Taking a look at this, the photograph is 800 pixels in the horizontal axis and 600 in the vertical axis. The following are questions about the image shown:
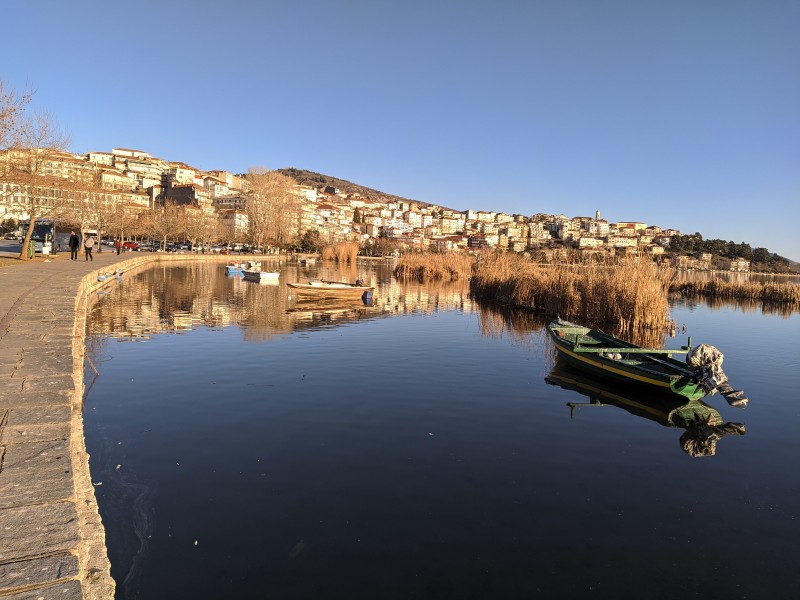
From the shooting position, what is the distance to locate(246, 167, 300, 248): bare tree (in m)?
90.1

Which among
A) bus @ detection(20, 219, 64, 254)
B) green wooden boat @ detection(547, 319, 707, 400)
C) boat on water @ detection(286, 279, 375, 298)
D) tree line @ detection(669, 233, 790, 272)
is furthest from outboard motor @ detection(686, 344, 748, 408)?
tree line @ detection(669, 233, 790, 272)

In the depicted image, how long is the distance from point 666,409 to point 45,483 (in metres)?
9.86

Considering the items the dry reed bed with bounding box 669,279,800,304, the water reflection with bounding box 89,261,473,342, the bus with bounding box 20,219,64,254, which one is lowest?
the water reflection with bounding box 89,261,473,342

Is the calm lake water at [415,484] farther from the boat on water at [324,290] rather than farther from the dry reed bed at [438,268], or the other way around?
the dry reed bed at [438,268]

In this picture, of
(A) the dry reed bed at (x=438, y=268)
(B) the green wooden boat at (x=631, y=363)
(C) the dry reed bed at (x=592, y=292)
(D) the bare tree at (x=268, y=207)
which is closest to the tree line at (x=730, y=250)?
(D) the bare tree at (x=268, y=207)

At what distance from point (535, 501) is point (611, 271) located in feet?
60.0

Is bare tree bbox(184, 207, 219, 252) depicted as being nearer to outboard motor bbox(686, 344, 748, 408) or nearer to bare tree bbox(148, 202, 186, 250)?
bare tree bbox(148, 202, 186, 250)

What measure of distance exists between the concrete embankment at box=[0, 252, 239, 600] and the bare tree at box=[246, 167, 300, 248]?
273 ft

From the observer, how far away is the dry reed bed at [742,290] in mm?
37938

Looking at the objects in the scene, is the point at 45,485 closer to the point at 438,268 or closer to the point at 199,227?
the point at 438,268

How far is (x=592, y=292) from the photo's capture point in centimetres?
2219

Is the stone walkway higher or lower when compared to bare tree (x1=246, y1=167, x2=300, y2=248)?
lower

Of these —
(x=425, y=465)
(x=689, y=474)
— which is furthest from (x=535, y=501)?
(x=689, y=474)

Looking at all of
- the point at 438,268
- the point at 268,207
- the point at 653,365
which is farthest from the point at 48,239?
the point at 653,365
